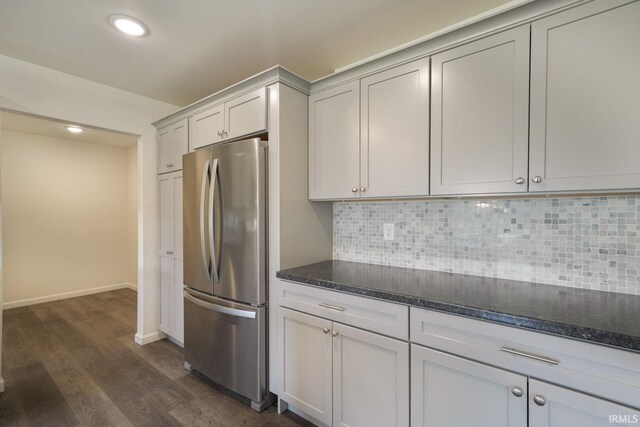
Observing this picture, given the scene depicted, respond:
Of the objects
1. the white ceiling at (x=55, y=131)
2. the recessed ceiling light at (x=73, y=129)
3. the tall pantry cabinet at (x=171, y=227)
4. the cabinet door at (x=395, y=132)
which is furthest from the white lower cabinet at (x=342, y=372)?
the recessed ceiling light at (x=73, y=129)

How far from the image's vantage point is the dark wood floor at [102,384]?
192 cm

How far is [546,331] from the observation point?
3.49ft

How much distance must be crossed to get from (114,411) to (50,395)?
638mm

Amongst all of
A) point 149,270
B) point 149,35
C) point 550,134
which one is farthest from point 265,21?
point 149,270

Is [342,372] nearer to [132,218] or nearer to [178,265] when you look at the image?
[178,265]

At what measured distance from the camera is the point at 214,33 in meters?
1.96

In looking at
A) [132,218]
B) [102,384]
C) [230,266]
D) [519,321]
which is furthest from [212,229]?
[132,218]

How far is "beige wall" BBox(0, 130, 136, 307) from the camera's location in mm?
4137

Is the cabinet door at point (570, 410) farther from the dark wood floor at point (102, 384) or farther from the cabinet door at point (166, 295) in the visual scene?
the cabinet door at point (166, 295)

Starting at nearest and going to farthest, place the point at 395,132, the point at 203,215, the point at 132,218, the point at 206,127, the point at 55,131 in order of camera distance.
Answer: the point at 395,132 < the point at 203,215 < the point at 206,127 < the point at 55,131 < the point at 132,218

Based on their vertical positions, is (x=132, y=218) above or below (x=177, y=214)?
below

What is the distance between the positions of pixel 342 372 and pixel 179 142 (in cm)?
243

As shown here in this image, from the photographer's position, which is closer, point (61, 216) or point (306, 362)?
point (306, 362)

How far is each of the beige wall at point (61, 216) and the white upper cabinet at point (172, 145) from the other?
2.51 m
